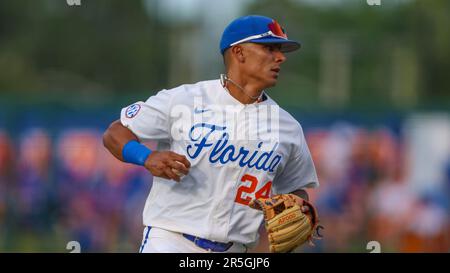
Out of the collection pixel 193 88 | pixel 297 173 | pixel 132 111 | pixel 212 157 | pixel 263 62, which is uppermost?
pixel 263 62

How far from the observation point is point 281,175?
5703mm

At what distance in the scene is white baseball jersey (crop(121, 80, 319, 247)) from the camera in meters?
5.32

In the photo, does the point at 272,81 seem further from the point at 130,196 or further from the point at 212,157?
the point at 130,196

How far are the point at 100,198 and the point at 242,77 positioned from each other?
344 inches

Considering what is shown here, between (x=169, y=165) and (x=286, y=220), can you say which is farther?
(x=286, y=220)

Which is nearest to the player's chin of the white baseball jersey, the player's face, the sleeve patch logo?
the player's face

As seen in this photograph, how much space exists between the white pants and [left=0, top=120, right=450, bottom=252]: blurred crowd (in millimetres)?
8085

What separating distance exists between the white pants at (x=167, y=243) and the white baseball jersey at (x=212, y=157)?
5 cm

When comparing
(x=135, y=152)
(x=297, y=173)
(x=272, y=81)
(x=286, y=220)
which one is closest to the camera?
(x=135, y=152)

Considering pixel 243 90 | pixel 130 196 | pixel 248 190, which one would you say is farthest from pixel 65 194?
pixel 248 190

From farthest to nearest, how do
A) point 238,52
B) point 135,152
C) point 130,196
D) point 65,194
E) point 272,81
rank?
point 65,194 < point 130,196 < point 238,52 < point 272,81 < point 135,152

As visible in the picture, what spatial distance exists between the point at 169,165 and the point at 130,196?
352 inches

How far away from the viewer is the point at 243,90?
5.55 m

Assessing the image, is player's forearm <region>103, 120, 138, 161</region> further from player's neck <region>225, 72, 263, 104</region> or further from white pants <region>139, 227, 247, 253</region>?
player's neck <region>225, 72, 263, 104</region>
